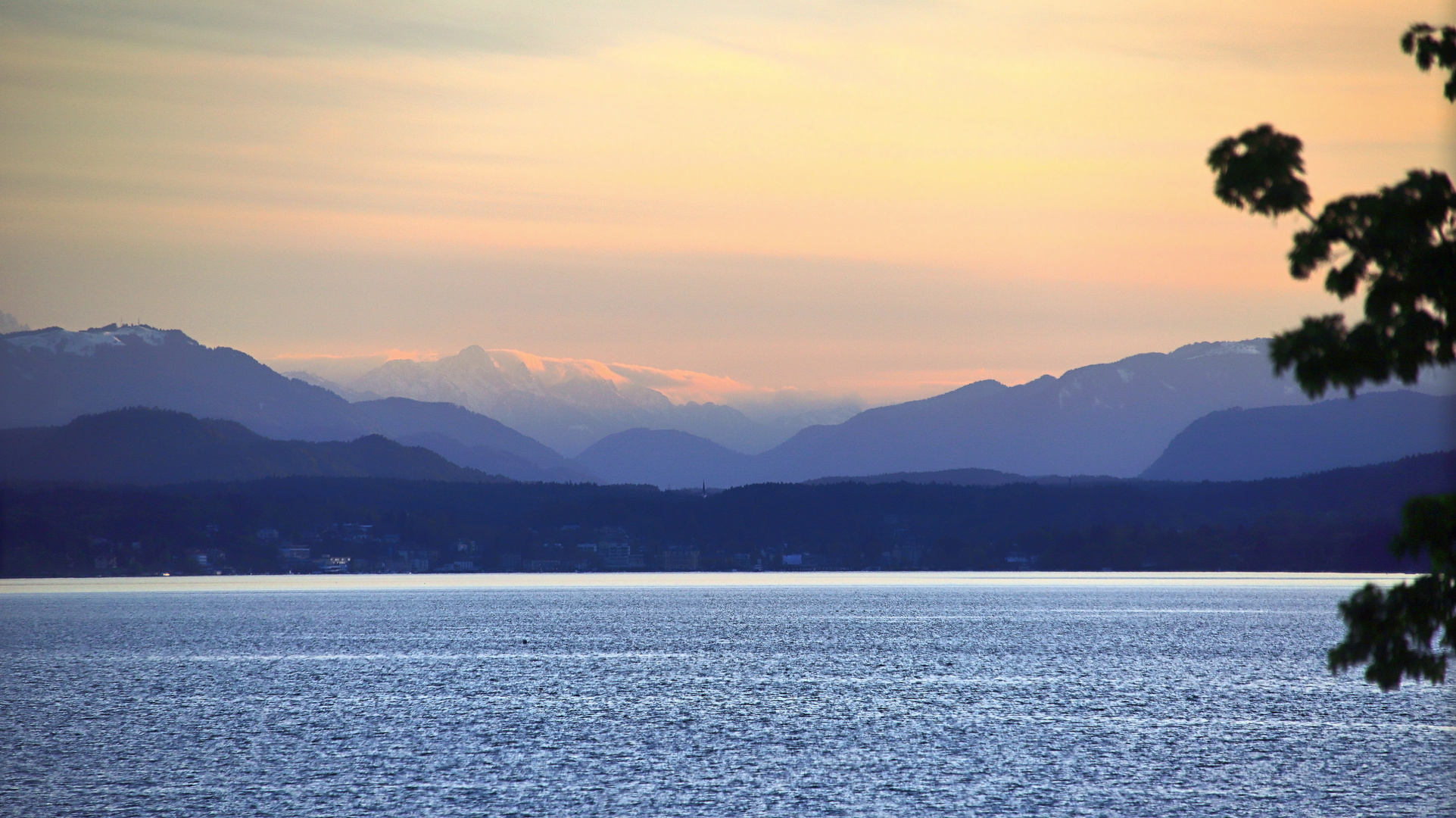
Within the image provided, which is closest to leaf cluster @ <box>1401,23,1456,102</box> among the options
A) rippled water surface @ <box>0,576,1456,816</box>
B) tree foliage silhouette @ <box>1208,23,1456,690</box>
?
tree foliage silhouette @ <box>1208,23,1456,690</box>

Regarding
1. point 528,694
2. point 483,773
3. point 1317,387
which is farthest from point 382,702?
point 1317,387

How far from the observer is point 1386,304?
2348 centimetres

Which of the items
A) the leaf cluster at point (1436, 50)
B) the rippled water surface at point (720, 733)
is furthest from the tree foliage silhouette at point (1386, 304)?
the rippled water surface at point (720, 733)

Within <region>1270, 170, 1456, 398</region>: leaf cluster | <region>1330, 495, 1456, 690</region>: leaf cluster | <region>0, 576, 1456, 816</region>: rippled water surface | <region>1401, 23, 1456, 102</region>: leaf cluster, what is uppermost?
<region>1401, 23, 1456, 102</region>: leaf cluster

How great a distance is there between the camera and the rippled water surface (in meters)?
49.4

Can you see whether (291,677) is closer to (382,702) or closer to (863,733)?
(382,702)

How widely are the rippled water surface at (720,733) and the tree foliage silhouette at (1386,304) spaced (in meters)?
23.5

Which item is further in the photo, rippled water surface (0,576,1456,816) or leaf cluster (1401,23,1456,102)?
rippled water surface (0,576,1456,816)

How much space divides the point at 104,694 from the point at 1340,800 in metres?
79.3

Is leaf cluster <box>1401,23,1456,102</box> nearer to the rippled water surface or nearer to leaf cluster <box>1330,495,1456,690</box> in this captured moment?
Answer: leaf cluster <box>1330,495,1456,690</box>

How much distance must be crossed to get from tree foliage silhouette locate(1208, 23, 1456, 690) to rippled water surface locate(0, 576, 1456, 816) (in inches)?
926

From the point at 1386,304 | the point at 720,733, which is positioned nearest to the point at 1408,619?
the point at 1386,304

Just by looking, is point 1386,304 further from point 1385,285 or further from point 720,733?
point 720,733

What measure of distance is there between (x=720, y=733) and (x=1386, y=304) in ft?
165
